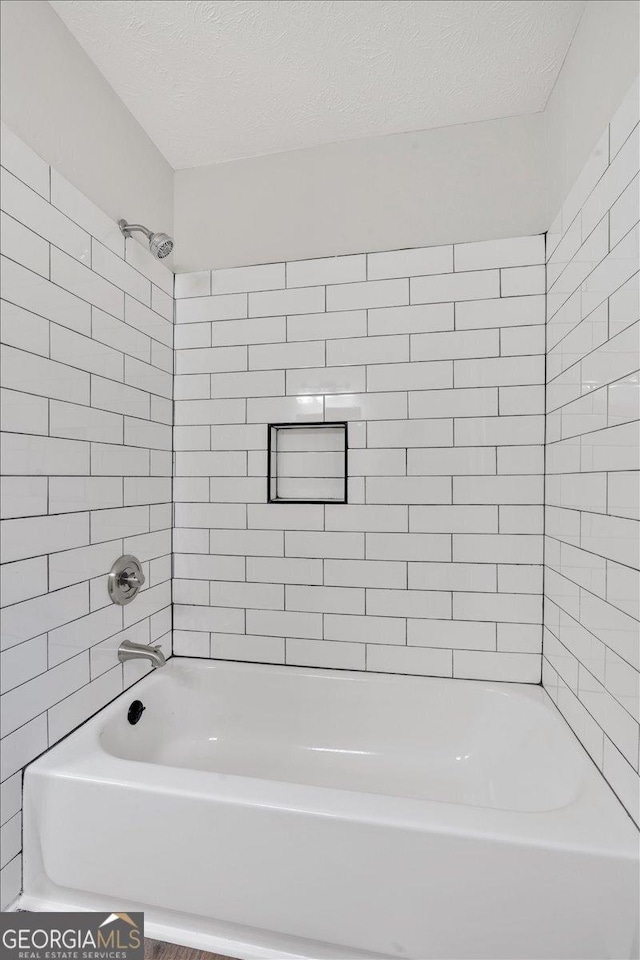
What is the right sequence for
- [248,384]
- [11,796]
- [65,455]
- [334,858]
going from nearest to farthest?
[334,858]
[11,796]
[65,455]
[248,384]

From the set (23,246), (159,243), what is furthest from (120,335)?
(23,246)

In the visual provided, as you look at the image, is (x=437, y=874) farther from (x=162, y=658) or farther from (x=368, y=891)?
(x=162, y=658)

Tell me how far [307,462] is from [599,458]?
3.42ft

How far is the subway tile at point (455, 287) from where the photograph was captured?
A: 1.73 m

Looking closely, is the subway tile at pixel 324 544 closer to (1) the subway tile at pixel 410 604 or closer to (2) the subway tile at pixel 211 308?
(1) the subway tile at pixel 410 604

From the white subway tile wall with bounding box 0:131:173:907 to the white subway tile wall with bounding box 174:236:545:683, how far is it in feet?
0.85

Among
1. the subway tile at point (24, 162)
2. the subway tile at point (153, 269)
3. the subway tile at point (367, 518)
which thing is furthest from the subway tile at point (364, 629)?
the subway tile at point (24, 162)

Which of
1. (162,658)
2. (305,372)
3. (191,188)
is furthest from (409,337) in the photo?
(162,658)

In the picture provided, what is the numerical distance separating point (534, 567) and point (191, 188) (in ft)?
6.61

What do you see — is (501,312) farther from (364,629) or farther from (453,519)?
(364,629)

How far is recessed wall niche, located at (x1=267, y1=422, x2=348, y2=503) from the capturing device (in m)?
1.89

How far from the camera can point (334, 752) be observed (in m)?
1.82

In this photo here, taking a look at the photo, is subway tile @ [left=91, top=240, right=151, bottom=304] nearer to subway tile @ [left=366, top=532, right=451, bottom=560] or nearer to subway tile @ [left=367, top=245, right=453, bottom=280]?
subway tile @ [left=367, top=245, right=453, bottom=280]

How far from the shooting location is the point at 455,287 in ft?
5.77
